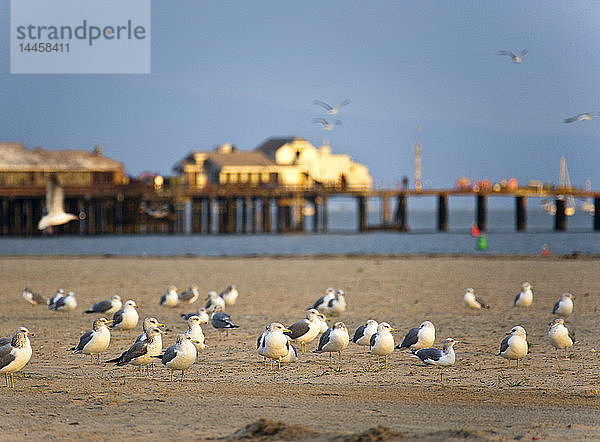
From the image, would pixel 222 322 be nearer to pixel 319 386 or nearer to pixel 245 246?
pixel 319 386

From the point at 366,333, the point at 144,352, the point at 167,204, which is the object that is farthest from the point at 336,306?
the point at 167,204

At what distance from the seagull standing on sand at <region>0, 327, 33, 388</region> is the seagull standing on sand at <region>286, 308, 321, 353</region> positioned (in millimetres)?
3319

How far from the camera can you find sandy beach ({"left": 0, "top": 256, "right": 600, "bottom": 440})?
24.7ft

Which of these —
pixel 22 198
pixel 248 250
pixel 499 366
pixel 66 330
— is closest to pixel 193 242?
pixel 248 250

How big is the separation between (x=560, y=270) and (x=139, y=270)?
12994 mm

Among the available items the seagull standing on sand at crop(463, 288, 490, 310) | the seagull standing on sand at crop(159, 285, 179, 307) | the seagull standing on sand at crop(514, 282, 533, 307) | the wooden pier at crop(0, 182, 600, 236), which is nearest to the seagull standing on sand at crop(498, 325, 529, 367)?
the seagull standing on sand at crop(463, 288, 490, 310)

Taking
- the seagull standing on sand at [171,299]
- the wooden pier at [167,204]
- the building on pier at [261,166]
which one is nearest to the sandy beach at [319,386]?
the seagull standing on sand at [171,299]

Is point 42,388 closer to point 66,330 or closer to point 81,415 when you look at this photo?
point 81,415

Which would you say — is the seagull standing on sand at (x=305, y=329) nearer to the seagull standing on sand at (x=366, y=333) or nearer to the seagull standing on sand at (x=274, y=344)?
the seagull standing on sand at (x=366, y=333)

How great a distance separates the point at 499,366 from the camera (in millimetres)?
10812

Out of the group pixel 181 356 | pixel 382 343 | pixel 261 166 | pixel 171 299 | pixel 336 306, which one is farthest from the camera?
pixel 261 166

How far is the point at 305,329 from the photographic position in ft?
37.8

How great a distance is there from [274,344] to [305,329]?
4.01 feet

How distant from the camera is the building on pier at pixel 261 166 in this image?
82.3 metres
